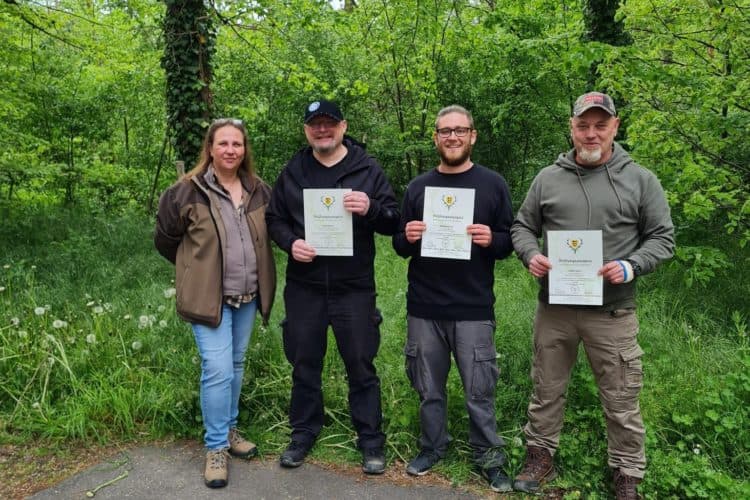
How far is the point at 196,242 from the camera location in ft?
11.0

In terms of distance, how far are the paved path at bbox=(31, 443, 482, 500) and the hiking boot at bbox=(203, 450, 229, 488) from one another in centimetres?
4

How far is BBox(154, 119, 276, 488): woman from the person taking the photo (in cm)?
334

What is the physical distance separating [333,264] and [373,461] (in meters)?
1.33

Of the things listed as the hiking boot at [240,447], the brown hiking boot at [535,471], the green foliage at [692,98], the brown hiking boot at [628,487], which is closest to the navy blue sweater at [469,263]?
the brown hiking boot at [535,471]

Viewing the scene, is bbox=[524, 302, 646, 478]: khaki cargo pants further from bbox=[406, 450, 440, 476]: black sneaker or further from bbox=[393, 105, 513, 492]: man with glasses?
bbox=[406, 450, 440, 476]: black sneaker

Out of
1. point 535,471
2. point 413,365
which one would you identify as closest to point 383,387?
point 413,365

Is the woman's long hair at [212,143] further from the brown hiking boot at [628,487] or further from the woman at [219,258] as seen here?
the brown hiking boot at [628,487]

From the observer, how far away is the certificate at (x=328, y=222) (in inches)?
130

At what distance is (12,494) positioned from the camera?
11.3 feet

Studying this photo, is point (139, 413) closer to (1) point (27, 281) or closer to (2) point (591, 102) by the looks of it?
(1) point (27, 281)

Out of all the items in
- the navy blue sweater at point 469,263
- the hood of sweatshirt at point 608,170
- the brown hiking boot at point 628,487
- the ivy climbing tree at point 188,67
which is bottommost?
the brown hiking boot at point 628,487

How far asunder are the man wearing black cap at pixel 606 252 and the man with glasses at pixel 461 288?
0.19 meters

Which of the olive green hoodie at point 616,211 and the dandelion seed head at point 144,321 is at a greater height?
the olive green hoodie at point 616,211

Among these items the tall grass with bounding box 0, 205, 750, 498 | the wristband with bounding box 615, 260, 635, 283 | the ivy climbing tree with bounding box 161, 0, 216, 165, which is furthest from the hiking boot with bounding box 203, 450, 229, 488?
the ivy climbing tree with bounding box 161, 0, 216, 165
